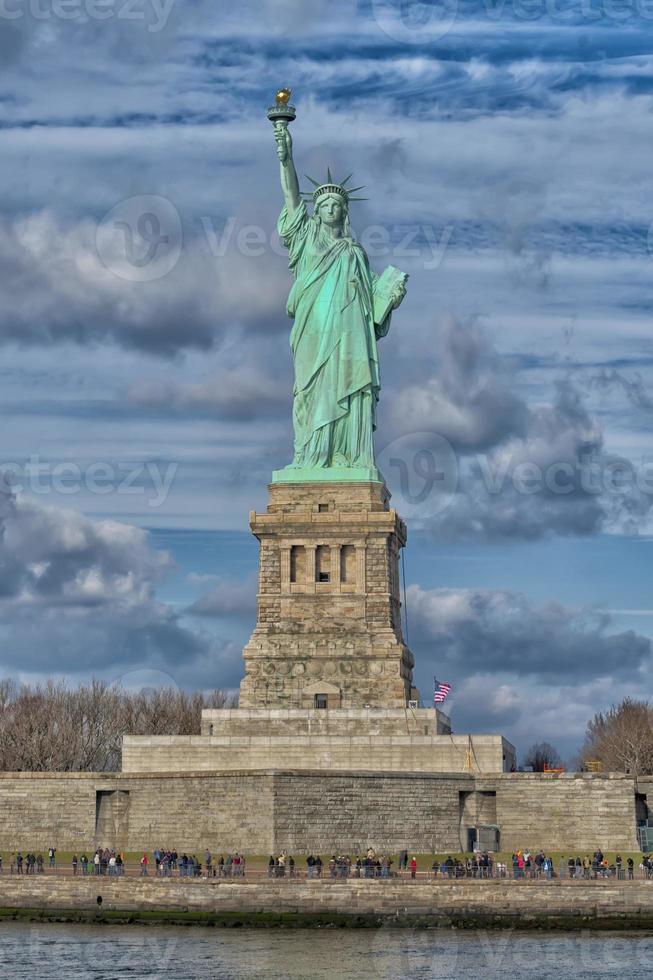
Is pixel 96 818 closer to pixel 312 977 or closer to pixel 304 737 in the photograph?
pixel 304 737

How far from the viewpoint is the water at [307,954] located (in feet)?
151

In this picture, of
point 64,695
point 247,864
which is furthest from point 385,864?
point 64,695

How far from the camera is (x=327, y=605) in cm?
6625

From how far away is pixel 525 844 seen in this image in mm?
59781

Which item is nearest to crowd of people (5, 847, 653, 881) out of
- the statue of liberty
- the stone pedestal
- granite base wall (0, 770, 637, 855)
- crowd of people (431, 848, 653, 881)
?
crowd of people (431, 848, 653, 881)

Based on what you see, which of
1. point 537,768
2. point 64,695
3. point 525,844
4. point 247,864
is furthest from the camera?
point 64,695

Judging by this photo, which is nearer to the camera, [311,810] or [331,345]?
Answer: [311,810]

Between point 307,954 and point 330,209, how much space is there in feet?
101

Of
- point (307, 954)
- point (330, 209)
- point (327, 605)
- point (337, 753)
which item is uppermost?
point (330, 209)

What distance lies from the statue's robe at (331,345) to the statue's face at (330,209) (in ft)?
1.41

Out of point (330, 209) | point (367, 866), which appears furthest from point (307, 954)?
point (330, 209)

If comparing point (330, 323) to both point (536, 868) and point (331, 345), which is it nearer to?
point (331, 345)

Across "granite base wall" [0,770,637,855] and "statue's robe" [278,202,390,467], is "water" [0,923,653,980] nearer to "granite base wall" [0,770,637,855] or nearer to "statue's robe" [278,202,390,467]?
"granite base wall" [0,770,637,855]

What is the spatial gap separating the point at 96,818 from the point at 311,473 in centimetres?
1466
